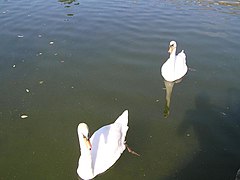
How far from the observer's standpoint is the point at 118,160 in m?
→ 6.90

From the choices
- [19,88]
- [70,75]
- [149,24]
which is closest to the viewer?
[19,88]

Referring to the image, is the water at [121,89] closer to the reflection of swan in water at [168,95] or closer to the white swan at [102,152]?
the reflection of swan in water at [168,95]

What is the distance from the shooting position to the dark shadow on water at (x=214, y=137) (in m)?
6.52

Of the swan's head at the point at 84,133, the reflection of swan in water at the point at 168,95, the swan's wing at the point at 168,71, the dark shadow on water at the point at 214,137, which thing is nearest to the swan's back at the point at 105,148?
the swan's head at the point at 84,133

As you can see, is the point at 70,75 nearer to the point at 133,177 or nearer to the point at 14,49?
the point at 14,49

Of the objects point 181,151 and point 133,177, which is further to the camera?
point 181,151

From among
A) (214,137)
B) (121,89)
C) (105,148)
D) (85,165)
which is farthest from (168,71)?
(85,165)

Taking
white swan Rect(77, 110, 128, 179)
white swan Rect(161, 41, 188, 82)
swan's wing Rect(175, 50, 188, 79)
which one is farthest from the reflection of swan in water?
white swan Rect(77, 110, 128, 179)

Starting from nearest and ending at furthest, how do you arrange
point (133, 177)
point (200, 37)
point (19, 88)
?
point (133, 177) < point (19, 88) < point (200, 37)

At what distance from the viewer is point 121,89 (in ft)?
30.2

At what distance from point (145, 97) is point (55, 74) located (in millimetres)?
3254

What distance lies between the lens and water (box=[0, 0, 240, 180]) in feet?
22.4

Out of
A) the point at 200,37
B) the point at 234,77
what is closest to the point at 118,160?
the point at 234,77

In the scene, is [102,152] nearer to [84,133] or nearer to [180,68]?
[84,133]
